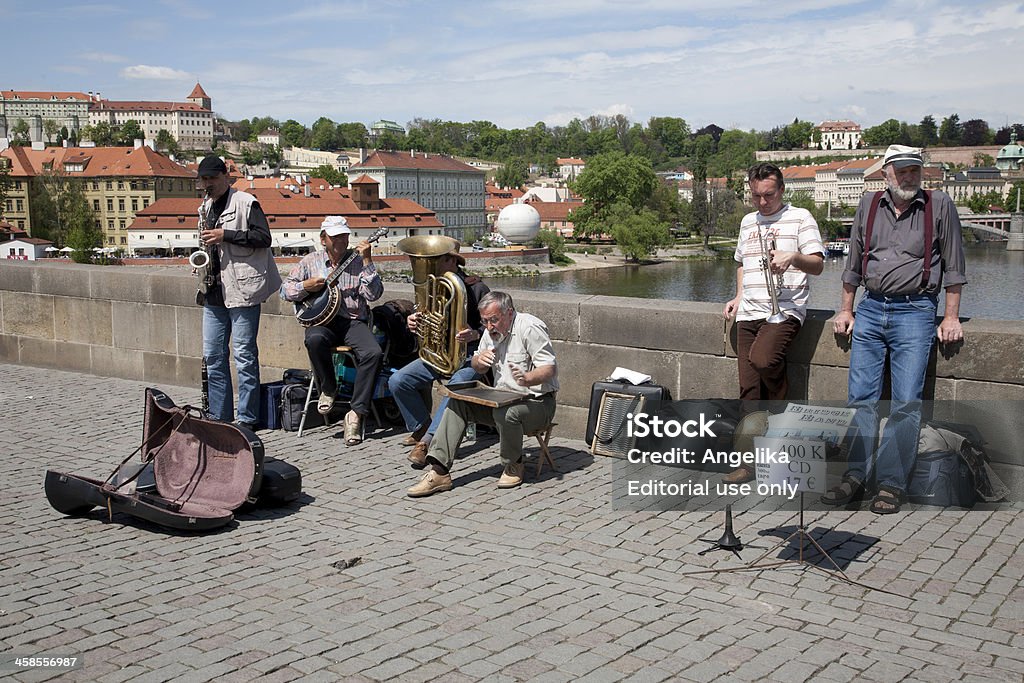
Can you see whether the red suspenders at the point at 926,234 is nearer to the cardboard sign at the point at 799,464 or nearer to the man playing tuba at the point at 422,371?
the cardboard sign at the point at 799,464

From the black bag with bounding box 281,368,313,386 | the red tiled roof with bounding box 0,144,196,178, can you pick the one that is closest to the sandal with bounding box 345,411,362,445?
the black bag with bounding box 281,368,313,386

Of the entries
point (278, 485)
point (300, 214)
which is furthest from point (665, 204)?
point (278, 485)

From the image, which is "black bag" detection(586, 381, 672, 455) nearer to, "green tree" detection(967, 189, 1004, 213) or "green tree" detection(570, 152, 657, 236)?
"green tree" detection(967, 189, 1004, 213)

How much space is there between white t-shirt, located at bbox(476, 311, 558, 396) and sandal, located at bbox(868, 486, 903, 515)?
6.26 ft

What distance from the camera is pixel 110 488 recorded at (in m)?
5.85

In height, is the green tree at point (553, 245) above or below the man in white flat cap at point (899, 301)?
below

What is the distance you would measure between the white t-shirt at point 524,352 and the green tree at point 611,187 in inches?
4805

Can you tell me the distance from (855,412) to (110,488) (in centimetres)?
393

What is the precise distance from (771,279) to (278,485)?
305cm

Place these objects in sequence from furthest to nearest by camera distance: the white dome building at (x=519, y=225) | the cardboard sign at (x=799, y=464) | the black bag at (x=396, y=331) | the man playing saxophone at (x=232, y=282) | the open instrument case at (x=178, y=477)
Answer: the white dome building at (x=519, y=225) < the black bag at (x=396, y=331) < the man playing saxophone at (x=232, y=282) < the open instrument case at (x=178, y=477) < the cardboard sign at (x=799, y=464)

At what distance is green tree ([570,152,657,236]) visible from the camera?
426 feet

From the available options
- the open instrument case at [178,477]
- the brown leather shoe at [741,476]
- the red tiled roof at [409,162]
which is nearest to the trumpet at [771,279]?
the brown leather shoe at [741,476]

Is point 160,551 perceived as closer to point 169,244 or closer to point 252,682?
point 252,682

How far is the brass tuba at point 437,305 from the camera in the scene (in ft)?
23.5
